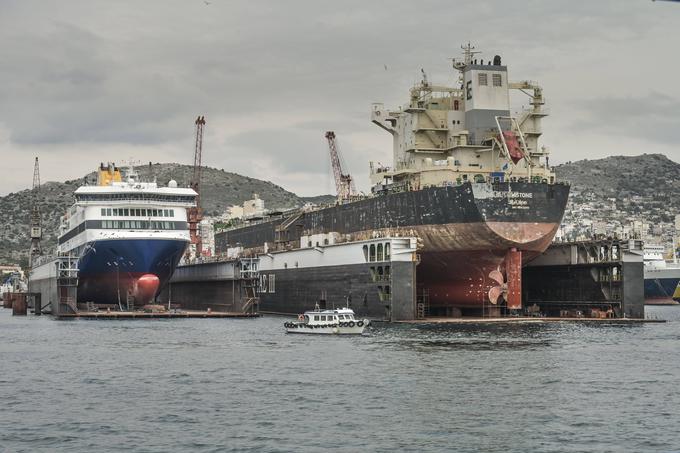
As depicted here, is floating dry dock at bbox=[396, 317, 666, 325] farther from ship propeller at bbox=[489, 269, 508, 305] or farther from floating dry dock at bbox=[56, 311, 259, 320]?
floating dry dock at bbox=[56, 311, 259, 320]

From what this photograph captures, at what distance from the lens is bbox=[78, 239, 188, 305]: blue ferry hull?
321 feet

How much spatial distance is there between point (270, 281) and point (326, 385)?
61687 mm

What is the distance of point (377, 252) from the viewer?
83438 millimetres

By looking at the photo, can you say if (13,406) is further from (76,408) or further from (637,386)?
(637,386)

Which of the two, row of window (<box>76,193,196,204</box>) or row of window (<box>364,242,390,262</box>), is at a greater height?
row of window (<box>76,193,196,204</box>)

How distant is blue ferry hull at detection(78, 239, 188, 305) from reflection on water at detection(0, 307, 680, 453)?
2545cm

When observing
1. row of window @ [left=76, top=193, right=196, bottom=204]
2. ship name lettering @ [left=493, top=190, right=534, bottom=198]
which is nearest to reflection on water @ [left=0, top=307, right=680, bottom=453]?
ship name lettering @ [left=493, top=190, right=534, bottom=198]

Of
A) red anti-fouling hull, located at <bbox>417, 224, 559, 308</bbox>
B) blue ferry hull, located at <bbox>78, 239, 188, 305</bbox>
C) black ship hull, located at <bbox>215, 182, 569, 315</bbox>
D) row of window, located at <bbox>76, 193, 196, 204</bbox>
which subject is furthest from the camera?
row of window, located at <bbox>76, 193, 196, 204</bbox>

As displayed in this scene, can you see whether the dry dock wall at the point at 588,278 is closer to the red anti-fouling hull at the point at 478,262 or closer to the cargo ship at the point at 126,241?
the red anti-fouling hull at the point at 478,262

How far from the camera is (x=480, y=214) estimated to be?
81625mm

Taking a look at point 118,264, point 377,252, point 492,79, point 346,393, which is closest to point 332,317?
point 377,252

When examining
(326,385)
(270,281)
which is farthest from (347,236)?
(326,385)

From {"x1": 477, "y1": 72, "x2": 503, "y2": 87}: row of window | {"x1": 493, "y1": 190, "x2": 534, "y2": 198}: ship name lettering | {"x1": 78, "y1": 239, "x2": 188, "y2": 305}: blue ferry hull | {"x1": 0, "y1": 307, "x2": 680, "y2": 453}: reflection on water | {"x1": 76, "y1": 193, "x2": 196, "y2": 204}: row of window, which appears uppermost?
{"x1": 477, "y1": 72, "x2": 503, "y2": 87}: row of window

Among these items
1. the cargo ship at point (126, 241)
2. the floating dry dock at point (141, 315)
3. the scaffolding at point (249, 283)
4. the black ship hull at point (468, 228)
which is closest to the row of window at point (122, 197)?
the cargo ship at point (126, 241)
